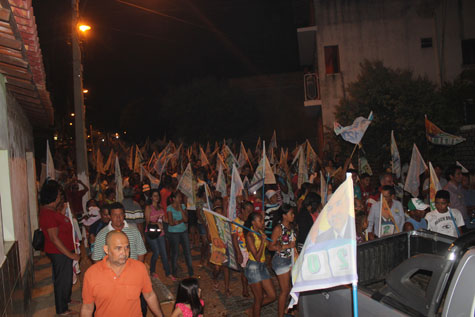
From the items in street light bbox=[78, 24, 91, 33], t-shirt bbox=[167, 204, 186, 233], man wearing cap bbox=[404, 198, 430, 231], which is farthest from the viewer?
street light bbox=[78, 24, 91, 33]

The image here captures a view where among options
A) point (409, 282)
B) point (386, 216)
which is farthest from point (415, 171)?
point (409, 282)

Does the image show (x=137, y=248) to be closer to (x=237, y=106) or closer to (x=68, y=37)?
(x=68, y=37)

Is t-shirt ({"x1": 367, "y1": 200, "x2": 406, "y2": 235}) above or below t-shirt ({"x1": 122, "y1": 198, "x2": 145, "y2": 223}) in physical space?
below

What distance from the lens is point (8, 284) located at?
4.73m

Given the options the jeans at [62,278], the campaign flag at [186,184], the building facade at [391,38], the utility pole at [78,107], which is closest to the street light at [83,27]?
the utility pole at [78,107]

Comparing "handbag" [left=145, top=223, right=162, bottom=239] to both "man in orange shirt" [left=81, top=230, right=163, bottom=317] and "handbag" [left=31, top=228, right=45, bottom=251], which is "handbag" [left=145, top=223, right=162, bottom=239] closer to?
"handbag" [left=31, top=228, right=45, bottom=251]

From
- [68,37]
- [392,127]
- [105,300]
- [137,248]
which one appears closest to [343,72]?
[392,127]

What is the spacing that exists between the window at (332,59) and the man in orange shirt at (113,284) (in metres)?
21.7

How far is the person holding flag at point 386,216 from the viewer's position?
723 centimetres

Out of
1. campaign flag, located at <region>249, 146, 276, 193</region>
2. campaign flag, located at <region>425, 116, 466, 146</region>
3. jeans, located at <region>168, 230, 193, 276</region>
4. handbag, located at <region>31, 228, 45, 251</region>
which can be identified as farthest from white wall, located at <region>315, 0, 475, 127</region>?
handbag, located at <region>31, 228, 45, 251</region>

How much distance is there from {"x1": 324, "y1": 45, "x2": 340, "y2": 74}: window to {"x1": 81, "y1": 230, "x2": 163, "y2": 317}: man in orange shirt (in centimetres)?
2175

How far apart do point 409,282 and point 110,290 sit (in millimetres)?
2600

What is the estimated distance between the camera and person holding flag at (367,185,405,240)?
723 cm

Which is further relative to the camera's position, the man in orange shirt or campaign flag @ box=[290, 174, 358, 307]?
the man in orange shirt
